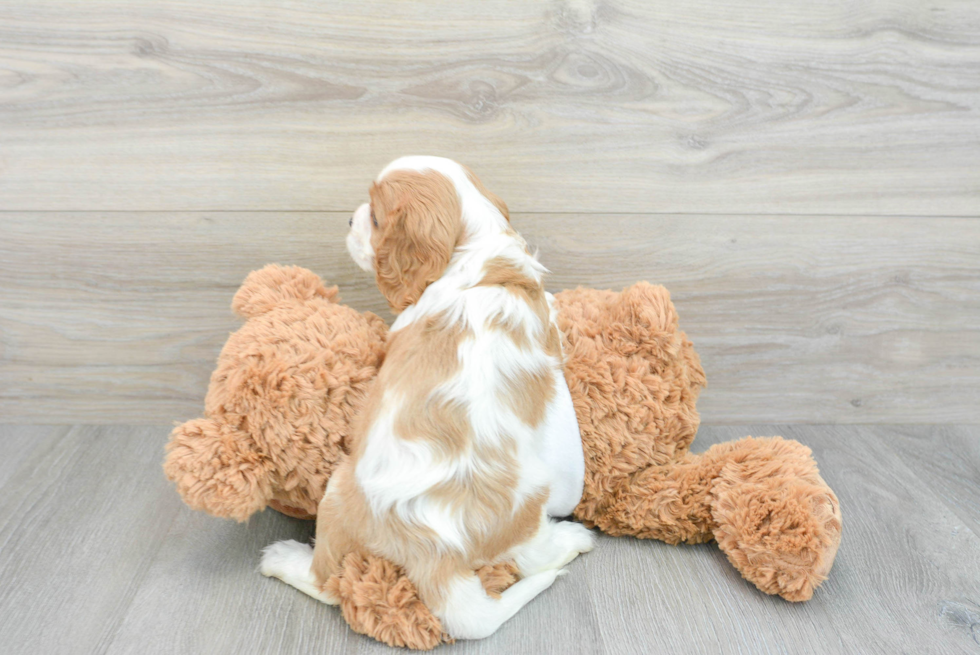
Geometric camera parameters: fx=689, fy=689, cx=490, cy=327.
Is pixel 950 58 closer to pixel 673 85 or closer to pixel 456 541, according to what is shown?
pixel 673 85

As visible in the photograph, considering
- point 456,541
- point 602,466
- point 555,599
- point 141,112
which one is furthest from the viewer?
point 141,112

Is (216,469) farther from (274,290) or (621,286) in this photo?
(621,286)

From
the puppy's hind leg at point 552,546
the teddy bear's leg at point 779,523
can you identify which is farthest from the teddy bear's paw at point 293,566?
the teddy bear's leg at point 779,523

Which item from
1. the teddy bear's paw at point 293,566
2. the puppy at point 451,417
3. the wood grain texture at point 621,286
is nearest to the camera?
the puppy at point 451,417

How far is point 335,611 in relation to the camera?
104 centimetres

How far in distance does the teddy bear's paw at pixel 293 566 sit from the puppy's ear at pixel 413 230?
441mm

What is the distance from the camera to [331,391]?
3.59 ft

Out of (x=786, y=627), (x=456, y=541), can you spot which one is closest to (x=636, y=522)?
(x=786, y=627)

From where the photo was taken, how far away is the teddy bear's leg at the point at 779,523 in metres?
1.04

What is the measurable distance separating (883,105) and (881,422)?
0.73 metres

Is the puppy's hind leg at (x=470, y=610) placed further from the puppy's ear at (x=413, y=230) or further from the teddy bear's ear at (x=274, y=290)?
the teddy bear's ear at (x=274, y=290)

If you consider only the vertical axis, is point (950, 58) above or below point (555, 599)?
above

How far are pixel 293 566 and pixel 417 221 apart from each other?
Result: 58cm

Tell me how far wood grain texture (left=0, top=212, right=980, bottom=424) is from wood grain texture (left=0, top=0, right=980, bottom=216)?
0.18ft
